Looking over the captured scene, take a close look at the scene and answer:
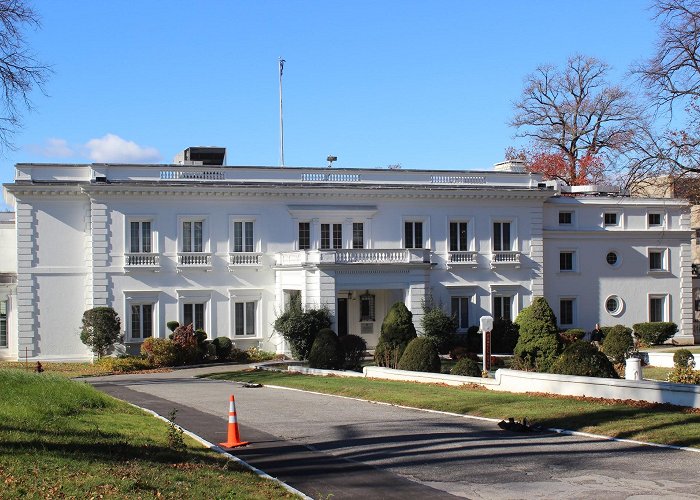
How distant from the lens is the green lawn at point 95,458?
1162 centimetres

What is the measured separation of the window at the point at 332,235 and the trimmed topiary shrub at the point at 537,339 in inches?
598

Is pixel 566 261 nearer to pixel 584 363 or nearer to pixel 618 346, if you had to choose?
pixel 618 346

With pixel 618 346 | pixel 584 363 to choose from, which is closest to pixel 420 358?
pixel 584 363

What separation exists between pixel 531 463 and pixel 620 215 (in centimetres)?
3768

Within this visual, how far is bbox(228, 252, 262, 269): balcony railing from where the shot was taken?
143ft

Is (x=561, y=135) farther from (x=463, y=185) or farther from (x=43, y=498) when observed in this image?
(x=43, y=498)

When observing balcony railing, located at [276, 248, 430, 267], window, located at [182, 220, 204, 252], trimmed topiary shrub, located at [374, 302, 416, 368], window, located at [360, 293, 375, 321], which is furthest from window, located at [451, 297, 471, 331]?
window, located at [182, 220, 204, 252]

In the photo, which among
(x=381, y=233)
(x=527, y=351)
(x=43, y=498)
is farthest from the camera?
(x=381, y=233)

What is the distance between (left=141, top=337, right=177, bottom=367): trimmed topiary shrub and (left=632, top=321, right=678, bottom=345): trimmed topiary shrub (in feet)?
78.0

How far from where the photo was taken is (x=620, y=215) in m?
50.2

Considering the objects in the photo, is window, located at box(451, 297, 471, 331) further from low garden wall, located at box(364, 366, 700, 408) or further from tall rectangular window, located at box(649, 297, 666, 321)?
low garden wall, located at box(364, 366, 700, 408)

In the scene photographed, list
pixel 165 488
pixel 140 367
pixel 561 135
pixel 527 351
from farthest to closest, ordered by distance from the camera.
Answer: pixel 561 135 < pixel 140 367 < pixel 527 351 < pixel 165 488

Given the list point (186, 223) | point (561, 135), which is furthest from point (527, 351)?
point (561, 135)

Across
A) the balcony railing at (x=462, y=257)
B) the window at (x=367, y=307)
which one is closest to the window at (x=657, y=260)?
the balcony railing at (x=462, y=257)
